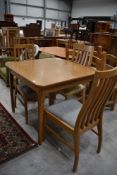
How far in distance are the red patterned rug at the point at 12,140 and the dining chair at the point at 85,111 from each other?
417 mm

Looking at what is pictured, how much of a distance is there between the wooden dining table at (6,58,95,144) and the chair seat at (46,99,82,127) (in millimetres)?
150

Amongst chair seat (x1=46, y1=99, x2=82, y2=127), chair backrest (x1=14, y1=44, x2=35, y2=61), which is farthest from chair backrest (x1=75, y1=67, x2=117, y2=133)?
chair backrest (x1=14, y1=44, x2=35, y2=61)

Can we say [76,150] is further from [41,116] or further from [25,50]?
[25,50]

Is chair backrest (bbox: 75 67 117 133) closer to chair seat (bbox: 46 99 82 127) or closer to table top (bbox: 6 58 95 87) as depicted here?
chair seat (bbox: 46 99 82 127)

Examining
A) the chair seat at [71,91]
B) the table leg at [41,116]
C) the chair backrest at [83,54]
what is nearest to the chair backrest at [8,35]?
the chair backrest at [83,54]

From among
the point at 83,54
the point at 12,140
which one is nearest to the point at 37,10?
the point at 83,54

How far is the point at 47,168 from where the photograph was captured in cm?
161

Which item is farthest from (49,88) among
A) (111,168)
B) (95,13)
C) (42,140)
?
(95,13)

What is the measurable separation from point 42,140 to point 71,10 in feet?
44.5

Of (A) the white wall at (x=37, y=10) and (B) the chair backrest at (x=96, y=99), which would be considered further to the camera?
(A) the white wall at (x=37, y=10)

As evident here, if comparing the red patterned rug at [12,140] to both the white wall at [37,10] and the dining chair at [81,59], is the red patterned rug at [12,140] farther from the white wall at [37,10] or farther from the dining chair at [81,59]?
the white wall at [37,10]

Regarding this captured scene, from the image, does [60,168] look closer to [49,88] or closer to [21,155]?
[21,155]

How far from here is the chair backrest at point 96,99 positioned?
47.0 inches

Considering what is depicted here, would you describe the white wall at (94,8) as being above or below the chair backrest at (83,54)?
above
